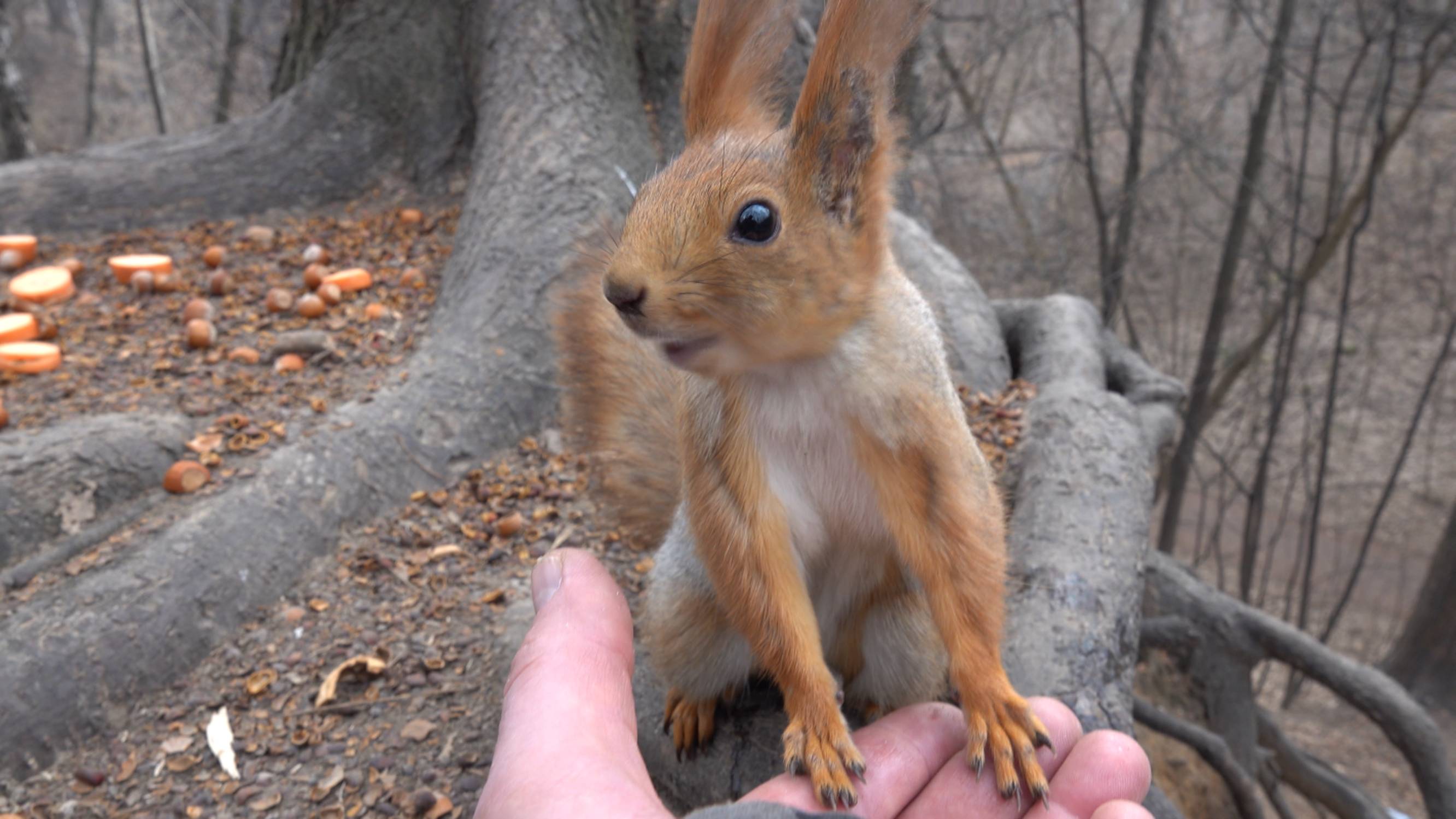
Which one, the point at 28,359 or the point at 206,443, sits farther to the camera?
the point at 28,359

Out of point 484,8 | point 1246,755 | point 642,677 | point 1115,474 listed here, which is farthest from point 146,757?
point 1246,755

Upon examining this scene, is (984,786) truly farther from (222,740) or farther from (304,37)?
(304,37)

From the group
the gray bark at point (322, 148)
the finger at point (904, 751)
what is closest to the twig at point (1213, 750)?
the finger at point (904, 751)

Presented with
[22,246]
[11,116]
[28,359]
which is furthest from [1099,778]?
[11,116]

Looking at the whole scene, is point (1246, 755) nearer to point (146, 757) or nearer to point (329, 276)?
point (146, 757)

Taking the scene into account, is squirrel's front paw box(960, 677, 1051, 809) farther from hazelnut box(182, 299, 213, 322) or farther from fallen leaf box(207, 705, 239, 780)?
hazelnut box(182, 299, 213, 322)

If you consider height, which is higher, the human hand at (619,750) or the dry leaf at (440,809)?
the human hand at (619,750)

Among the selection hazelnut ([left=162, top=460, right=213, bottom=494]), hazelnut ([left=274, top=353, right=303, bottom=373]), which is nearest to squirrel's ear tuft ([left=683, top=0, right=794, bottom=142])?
hazelnut ([left=162, top=460, right=213, bottom=494])

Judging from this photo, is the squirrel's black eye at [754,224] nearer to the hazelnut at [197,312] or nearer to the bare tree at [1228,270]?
the hazelnut at [197,312]
